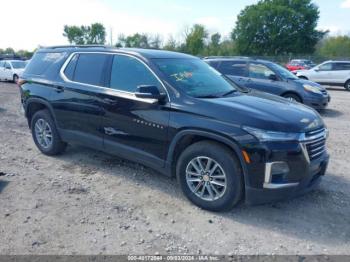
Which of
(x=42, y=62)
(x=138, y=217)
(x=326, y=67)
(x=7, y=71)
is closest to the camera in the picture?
(x=138, y=217)

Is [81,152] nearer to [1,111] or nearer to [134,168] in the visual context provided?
[134,168]

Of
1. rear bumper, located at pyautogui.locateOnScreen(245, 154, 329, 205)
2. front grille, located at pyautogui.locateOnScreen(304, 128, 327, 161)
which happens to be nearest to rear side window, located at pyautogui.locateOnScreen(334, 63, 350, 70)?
front grille, located at pyautogui.locateOnScreen(304, 128, 327, 161)

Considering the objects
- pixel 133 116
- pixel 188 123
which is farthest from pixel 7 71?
pixel 188 123

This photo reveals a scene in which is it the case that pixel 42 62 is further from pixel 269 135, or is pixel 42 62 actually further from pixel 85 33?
pixel 85 33

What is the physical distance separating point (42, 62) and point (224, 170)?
3979mm

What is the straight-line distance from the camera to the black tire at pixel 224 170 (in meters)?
3.85

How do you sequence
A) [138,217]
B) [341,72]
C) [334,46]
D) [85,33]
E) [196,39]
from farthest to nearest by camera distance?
[85,33]
[196,39]
[334,46]
[341,72]
[138,217]

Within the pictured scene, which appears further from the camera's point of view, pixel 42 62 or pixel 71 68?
pixel 42 62

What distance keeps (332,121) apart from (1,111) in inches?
383

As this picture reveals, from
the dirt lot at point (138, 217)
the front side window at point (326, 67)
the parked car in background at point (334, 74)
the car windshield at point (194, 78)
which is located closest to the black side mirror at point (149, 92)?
the car windshield at point (194, 78)

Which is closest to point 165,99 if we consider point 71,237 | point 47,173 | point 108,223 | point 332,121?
point 108,223

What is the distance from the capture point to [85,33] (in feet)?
293

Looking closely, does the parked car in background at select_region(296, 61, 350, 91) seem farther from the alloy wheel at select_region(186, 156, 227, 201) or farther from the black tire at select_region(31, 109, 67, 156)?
the alloy wheel at select_region(186, 156, 227, 201)

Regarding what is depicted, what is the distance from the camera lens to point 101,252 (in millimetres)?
3342
